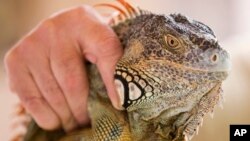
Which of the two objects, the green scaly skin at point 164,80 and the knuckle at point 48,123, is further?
the knuckle at point 48,123

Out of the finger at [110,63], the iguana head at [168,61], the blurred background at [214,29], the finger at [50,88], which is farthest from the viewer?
the blurred background at [214,29]

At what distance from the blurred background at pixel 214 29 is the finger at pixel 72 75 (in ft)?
0.94

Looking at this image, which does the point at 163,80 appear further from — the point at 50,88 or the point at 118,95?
the point at 50,88

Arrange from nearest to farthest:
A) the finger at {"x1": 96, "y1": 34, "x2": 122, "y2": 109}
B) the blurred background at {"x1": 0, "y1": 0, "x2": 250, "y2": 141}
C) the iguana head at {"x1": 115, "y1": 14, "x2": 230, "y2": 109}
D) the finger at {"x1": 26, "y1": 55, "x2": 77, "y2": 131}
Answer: the iguana head at {"x1": 115, "y1": 14, "x2": 230, "y2": 109} → the finger at {"x1": 96, "y1": 34, "x2": 122, "y2": 109} → the finger at {"x1": 26, "y1": 55, "x2": 77, "y2": 131} → the blurred background at {"x1": 0, "y1": 0, "x2": 250, "y2": 141}

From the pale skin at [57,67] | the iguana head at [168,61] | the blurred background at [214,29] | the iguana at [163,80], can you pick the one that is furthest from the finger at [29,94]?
the blurred background at [214,29]

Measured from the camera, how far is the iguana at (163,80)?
82 cm

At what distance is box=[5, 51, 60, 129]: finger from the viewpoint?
42.4 inches

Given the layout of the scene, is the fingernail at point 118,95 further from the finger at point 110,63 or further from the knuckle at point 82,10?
the knuckle at point 82,10

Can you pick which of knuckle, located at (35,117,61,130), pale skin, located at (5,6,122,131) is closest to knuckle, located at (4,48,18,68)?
pale skin, located at (5,6,122,131)

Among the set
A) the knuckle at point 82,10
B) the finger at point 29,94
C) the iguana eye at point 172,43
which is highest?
the knuckle at point 82,10

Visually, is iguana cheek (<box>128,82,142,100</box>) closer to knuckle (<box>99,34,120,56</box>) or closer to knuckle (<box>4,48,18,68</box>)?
knuckle (<box>99,34,120,56</box>)

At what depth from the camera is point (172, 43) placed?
851 mm

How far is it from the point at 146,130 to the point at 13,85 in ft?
1.16

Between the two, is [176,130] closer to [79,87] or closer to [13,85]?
[79,87]
